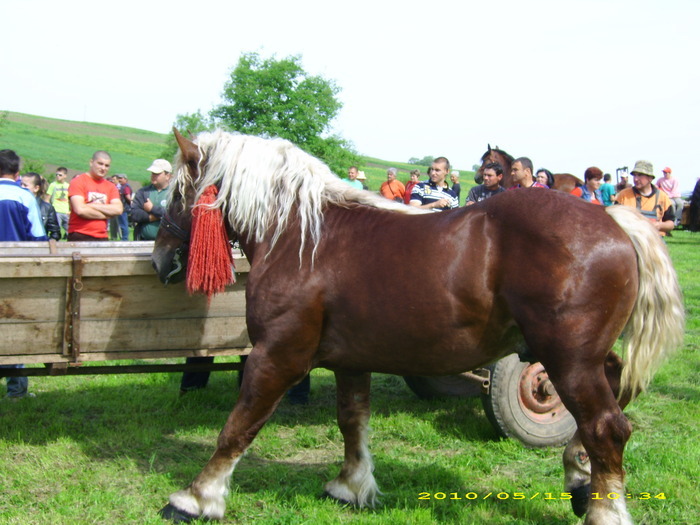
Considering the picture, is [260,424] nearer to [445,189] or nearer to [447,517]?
[447,517]

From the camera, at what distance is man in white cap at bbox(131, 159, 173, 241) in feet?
23.7

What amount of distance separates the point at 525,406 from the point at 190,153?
9.45 ft

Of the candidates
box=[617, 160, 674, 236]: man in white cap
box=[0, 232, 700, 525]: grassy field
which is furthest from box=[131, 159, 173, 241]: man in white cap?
box=[617, 160, 674, 236]: man in white cap

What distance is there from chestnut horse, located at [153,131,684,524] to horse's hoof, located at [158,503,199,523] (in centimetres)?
3

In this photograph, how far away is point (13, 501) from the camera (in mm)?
3664

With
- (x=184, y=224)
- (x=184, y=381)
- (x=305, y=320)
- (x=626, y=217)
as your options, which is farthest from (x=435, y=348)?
(x=184, y=381)

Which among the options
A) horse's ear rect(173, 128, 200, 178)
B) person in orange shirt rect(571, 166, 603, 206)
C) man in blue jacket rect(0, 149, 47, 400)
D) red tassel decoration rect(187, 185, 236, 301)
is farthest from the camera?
person in orange shirt rect(571, 166, 603, 206)

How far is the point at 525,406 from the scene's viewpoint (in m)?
4.67

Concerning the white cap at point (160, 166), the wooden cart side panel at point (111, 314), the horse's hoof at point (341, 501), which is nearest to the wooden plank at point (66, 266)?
the wooden cart side panel at point (111, 314)

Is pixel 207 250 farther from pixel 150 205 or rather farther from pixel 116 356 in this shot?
pixel 150 205

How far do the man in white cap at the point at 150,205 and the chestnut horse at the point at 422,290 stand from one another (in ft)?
11.8

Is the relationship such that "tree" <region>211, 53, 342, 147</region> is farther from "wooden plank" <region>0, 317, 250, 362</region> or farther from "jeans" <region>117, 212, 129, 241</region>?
"wooden plank" <region>0, 317, 250, 362</region>

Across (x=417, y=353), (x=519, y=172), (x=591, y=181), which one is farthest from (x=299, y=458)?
(x=591, y=181)

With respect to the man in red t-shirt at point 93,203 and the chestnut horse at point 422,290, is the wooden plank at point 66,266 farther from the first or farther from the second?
the man in red t-shirt at point 93,203
